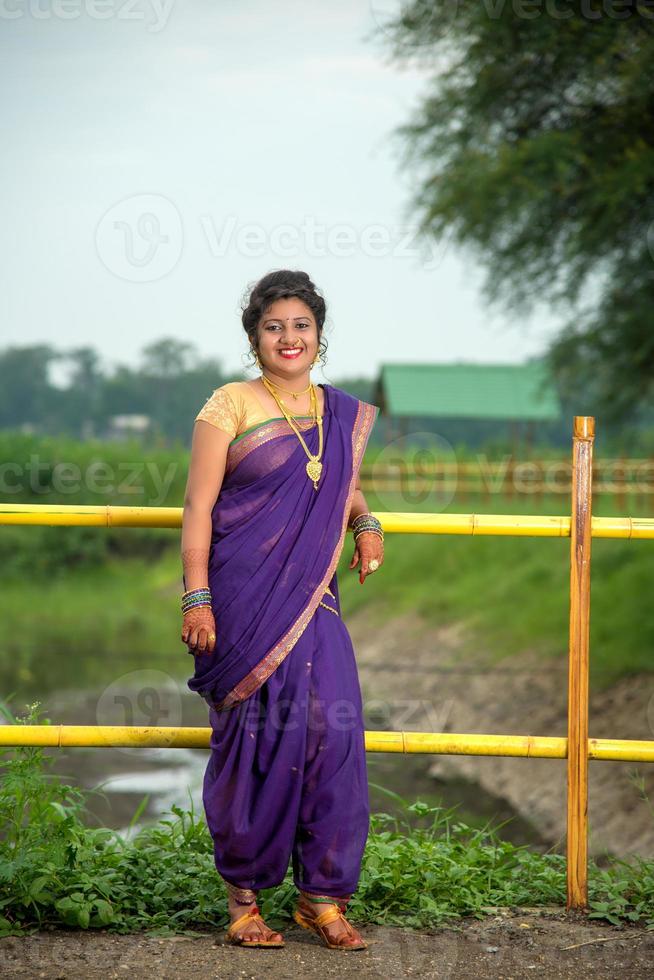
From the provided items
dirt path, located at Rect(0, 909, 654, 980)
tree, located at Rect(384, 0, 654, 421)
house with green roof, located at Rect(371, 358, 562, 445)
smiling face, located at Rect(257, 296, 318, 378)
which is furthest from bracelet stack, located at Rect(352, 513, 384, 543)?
house with green roof, located at Rect(371, 358, 562, 445)

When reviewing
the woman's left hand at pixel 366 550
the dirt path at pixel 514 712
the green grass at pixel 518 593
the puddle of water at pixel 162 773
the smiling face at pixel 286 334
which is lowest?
the puddle of water at pixel 162 773

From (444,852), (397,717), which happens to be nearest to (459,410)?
(397,717)

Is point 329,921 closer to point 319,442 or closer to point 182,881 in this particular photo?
point 182,881

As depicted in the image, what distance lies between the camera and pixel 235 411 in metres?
3.00

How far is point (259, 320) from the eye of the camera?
3084mm

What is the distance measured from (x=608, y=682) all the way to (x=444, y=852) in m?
7.79

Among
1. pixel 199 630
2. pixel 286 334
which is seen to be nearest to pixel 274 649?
pixel 199 630

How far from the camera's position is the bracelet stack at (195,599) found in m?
2.90

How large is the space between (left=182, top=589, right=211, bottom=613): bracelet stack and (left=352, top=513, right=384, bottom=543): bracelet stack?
48 centimetres

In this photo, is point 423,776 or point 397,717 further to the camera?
point 397,717

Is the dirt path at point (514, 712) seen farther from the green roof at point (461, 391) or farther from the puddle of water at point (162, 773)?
the green roof at point (461, 391)

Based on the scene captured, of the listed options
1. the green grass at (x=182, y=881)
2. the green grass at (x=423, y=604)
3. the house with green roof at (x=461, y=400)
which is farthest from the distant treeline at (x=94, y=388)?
the green grass at (x=182, y=881)

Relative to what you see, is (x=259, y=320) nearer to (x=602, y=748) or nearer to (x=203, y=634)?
(x=203, y=634)

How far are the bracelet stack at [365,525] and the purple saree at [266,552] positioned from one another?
0.11 m
